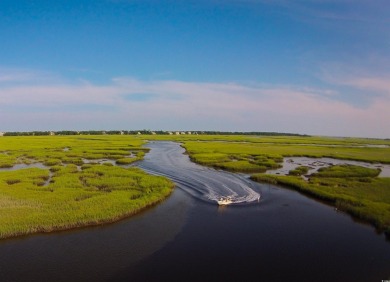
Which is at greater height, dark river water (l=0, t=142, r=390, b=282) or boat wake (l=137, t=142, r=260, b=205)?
boat wake (l=137, t=142, r=260, b=205)

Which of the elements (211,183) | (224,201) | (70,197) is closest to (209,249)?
(224,201)

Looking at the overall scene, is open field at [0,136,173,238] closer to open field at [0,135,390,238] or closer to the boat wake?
open field at [0,135,390,238]

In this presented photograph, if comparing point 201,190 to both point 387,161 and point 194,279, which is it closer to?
point 194,279

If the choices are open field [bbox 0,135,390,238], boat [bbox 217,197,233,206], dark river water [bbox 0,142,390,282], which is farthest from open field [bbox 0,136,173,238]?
boat [bbox 217,197,233,206]

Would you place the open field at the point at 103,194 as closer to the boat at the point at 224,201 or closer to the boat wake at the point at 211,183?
the boat wake at the point at 211,183

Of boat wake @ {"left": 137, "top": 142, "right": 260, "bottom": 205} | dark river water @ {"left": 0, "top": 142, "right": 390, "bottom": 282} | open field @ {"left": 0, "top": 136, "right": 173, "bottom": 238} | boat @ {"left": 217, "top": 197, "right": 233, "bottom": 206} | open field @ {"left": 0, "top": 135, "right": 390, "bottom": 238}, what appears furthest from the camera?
boat wake @ {"left": 137, "top": 142, "right": 260, "bottom": 205}

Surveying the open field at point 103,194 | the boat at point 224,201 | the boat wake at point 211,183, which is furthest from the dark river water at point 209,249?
the boat wake at point 211,183

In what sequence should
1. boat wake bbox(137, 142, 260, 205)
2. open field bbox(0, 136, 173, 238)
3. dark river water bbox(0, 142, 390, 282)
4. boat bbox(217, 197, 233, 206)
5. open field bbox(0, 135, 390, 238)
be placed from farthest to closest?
boat wake bbox(137, 142, 260, 205)
boat bbox(217, 197, 233, 206)
open field bbox(0, 135, 390, 238)
open field bbox(0, 136, 173, 238)
dark river water bbox(0, 142, 390, 282)

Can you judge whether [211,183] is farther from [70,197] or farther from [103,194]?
[70,197]
